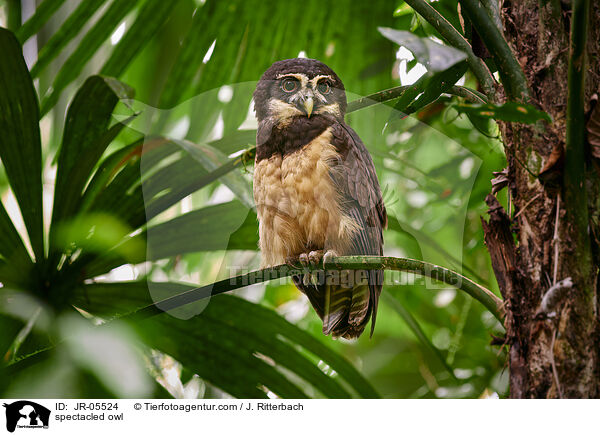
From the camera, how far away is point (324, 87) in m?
1.06

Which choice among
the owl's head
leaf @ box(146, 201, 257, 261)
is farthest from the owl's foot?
the owl's head

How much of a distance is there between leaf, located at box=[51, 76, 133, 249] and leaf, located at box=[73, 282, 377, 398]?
19 centimetres

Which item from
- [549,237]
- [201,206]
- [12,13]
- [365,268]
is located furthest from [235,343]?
[12,13]

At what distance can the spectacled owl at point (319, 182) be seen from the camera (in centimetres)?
105

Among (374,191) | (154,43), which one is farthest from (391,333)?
(154,43)

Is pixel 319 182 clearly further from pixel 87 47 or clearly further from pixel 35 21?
pixel 35 21

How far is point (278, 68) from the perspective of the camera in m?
1.06

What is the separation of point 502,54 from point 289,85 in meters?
0.53

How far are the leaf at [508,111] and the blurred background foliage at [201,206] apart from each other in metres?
0.45

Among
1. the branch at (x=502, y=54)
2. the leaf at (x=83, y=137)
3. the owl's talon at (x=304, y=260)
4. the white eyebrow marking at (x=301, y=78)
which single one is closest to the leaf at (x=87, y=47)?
the leaf at (x=83, y=137)

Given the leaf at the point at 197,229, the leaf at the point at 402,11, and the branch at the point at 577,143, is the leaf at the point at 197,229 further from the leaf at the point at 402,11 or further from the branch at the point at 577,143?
the branch at the point at 577,143

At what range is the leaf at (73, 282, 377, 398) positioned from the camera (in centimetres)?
100

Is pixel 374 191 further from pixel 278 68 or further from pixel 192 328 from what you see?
pixel 192 328

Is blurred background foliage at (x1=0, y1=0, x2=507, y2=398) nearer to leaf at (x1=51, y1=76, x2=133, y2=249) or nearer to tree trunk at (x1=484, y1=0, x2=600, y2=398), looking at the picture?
leaf at (x1=51, y1=76, x2=133, y2=249)
